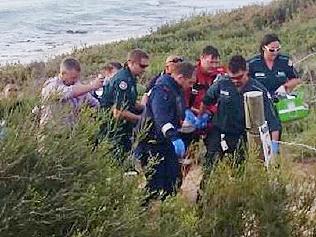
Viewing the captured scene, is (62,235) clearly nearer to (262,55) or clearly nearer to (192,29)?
(262,55)

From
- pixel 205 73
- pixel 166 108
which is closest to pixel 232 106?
pixel 166 108

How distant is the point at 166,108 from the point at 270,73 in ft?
6.83

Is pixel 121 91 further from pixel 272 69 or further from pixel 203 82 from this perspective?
pixel 272 69

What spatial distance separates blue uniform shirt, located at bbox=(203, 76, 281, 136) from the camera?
6457 millimetres

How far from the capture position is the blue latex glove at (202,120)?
6867 millimetres

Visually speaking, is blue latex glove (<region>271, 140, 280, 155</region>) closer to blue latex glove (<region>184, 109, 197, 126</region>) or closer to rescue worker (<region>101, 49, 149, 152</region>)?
blue latex glove (<region>184, 109, 197, 126</region>)

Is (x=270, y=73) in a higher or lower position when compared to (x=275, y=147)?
higher

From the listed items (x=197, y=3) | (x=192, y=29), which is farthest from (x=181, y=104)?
(x=197, y=3)

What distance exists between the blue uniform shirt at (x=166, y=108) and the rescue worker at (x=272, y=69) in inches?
68.8

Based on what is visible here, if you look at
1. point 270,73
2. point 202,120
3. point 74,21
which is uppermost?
point 270,73

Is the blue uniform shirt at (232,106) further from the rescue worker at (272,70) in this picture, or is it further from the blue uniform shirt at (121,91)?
the rescue worker at (272,70)

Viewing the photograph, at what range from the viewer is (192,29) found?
27.3 metres

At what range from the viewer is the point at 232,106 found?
647cm

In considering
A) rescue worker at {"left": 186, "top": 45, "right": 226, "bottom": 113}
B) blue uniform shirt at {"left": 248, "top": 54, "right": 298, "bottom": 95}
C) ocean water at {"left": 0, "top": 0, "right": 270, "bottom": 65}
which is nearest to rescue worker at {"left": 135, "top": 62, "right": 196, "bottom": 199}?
rescue worker at {"left": 186, "top": 45, "right": 226, "bottom": 113}
